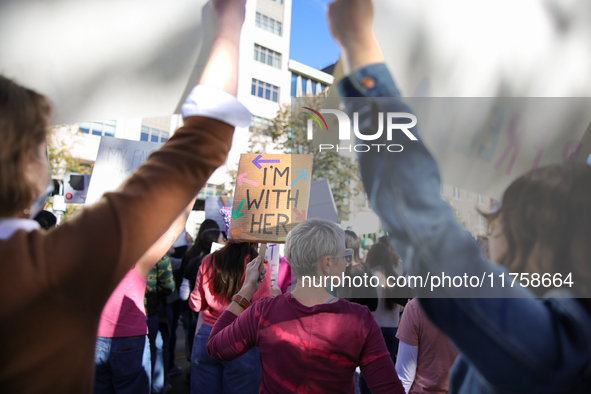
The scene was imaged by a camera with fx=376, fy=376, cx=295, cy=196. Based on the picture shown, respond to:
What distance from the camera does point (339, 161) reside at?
1878cm

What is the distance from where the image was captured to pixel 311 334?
5.65ft

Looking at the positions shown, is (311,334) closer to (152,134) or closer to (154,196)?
(154,196)

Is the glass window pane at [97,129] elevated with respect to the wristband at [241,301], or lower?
elevated

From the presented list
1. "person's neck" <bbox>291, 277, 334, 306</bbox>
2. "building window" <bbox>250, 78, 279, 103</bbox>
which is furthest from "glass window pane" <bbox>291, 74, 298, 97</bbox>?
"person's neck" <bbox>291, 277, 334, 306</bbox>

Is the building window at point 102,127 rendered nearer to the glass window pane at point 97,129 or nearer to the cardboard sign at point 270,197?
the glass window pane at point 97,129

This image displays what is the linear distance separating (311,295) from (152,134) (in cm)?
2581

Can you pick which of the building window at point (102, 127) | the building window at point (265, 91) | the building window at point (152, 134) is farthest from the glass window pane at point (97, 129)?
the building window at point (265, 91)

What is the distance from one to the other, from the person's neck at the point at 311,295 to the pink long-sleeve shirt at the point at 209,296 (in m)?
1.48

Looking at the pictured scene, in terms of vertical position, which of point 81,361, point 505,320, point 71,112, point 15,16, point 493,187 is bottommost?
point 81,361

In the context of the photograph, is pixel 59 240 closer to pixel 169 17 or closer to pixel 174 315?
pixel 169 17

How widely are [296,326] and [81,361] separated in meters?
1.13

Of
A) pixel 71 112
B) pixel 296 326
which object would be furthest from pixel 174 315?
pixel 71 112

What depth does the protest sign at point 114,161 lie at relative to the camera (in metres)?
3.36

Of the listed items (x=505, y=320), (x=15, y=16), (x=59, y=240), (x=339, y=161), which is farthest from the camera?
(x=339, y=161)
